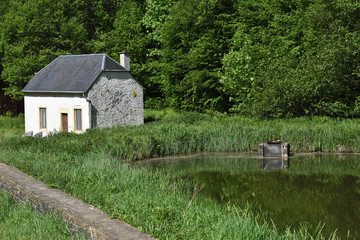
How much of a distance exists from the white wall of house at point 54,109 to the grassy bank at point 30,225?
52.1 ft

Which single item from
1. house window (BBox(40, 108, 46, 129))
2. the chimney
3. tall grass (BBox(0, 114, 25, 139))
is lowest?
tall grass (BBox(0, 114, 25, 139))

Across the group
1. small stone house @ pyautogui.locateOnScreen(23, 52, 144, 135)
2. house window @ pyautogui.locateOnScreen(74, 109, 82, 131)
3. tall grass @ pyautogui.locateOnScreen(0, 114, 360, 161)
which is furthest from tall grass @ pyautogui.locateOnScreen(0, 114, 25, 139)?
tall grass @ pyautogui.locateOnScreen(0, 114, 360, 161)

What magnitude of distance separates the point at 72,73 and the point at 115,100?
9.96 ft

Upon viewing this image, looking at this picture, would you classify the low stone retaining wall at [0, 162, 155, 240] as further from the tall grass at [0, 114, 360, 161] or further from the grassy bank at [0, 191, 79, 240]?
the tall grass at [0, 114, 360, 161]

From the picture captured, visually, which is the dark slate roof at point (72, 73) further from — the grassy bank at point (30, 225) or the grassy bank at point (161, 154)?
the grassy bank at point (30, 225)

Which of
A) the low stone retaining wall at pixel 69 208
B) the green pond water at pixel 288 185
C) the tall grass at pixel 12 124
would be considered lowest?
the green pond water at pixel 288 185

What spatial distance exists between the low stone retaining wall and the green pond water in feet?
11.8

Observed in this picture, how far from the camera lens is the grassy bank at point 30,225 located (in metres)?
7.38

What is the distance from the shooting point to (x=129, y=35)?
39.2 m

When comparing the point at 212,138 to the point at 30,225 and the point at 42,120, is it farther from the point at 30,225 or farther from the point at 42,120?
the point at 30,225

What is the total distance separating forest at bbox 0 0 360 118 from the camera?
24625 mm

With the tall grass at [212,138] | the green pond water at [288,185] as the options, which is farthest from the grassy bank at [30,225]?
the tall grass at [212,138]

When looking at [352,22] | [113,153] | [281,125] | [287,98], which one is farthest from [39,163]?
[352,22]

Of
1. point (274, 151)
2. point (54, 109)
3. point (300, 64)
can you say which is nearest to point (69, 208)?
point (274, 151)
